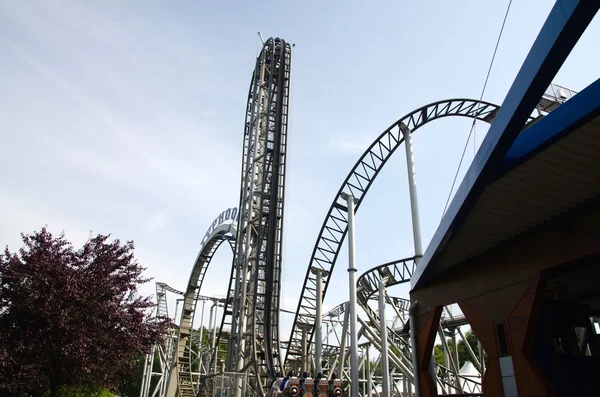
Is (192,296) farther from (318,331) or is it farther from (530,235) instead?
(530,235)

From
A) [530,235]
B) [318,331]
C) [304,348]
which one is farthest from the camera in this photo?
[304,348]

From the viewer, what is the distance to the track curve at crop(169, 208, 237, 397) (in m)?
26.4

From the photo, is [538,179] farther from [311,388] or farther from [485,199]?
[311,388]

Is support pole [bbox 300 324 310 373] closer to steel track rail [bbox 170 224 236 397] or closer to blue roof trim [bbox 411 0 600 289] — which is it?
steel track rail [bbox 170 224 236 397]

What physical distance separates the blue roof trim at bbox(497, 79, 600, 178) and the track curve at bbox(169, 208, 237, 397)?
20.8m

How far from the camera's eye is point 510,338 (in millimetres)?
8492

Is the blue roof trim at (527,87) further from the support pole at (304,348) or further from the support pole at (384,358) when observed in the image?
the support pole at (304,348)

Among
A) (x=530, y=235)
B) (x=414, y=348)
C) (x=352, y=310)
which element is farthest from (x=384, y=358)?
(x=530, y=235)

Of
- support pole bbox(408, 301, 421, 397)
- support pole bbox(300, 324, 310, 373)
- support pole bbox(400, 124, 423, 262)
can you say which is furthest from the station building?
support pole bbox(300, 324, 310, 373)

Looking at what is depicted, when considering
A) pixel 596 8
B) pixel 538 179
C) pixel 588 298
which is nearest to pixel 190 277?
pixel 588 298

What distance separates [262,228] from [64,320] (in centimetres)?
1049

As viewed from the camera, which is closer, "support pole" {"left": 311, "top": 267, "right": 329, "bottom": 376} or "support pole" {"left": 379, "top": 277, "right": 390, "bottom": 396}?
"support pole" {"left": 379, "top": 277, "right": 390, "bottom": 396}

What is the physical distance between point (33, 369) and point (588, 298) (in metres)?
16.0

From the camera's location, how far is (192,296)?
31609 millimetres
